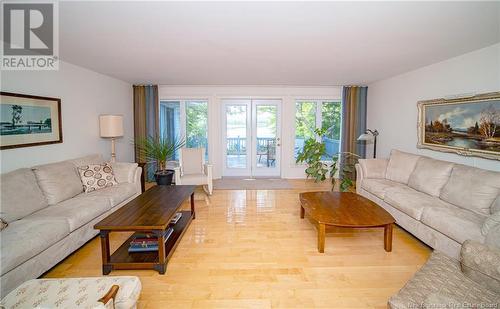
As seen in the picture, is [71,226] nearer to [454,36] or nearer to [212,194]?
[212,194]

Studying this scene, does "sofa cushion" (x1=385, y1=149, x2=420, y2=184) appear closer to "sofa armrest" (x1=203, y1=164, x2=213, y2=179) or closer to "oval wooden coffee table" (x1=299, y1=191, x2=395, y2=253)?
"oval wooden coffee table" (x1=299, y1=191, x2=395, y2=253)

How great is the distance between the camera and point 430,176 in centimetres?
333

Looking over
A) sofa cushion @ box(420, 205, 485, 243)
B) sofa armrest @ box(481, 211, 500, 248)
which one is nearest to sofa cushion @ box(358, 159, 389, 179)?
sofa cushion @ box(420, 205, 485, 243)

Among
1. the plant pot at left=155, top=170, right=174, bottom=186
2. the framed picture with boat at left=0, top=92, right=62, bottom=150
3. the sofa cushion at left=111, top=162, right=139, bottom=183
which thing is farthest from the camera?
the plant pot at left=155, top=170, right=174, bottom=186

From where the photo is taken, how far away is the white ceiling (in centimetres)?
199

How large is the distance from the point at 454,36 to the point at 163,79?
4684mm

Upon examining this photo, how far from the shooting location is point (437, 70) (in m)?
3.74

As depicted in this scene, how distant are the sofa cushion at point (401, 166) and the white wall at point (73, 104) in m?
5.14

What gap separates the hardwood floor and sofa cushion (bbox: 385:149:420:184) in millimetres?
976

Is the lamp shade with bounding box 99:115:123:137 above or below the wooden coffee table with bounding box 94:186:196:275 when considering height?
above

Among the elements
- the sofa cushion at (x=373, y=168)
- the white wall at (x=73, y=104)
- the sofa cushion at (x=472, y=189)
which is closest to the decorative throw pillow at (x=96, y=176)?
the white wall at (x=73, y=104)

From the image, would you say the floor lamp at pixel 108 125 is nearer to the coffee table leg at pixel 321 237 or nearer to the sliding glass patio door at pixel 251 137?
the sliding glass patio door at pixel 251 137

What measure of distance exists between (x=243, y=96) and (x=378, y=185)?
3629 millimetres

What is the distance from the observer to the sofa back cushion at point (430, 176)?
3211mm
